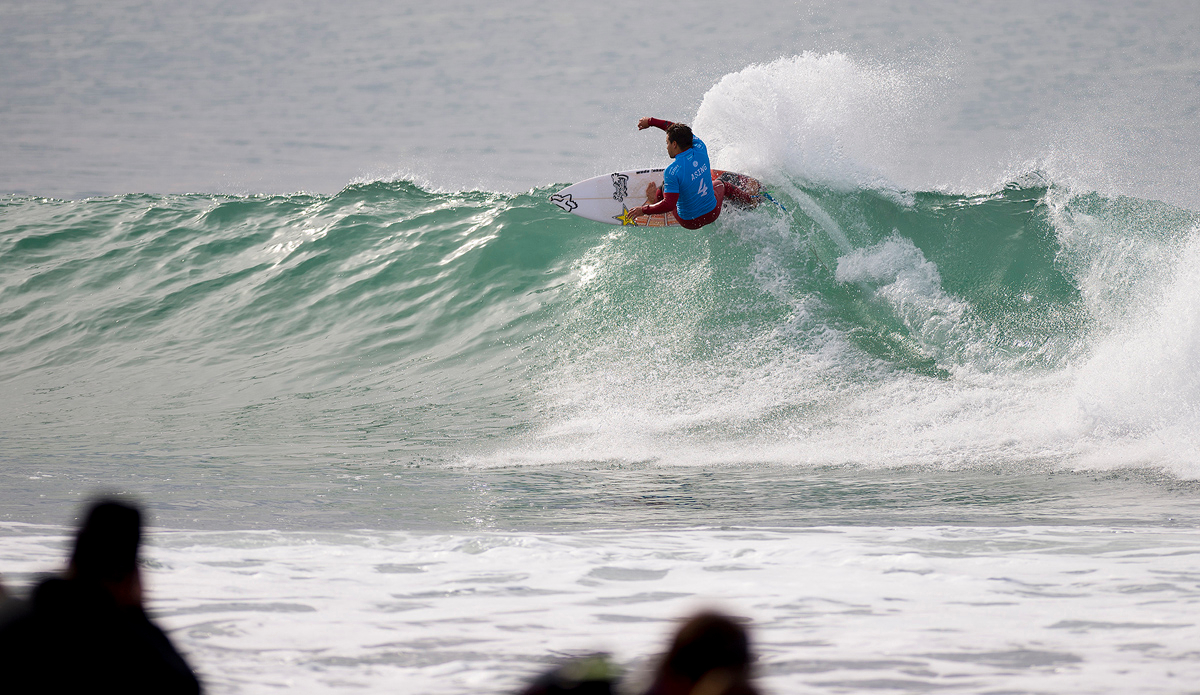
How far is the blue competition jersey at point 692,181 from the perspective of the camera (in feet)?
34.6

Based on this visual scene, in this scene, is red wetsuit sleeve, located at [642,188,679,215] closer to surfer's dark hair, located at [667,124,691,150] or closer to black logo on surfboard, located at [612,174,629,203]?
surfer's dark hair, located at [667,124,691,150]

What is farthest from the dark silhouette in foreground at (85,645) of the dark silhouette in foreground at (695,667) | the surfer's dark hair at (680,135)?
the surfer's dark hair at (680,135)

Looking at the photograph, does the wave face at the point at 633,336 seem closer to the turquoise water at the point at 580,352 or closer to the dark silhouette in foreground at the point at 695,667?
the turquoise water at the point at 580,352

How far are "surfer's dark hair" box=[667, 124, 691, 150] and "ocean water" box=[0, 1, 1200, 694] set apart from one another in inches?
66.6

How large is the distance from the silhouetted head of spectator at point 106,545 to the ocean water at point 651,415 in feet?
5.66

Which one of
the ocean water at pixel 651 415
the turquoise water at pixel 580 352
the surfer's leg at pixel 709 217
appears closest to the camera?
the ocean water at pixel 651 415

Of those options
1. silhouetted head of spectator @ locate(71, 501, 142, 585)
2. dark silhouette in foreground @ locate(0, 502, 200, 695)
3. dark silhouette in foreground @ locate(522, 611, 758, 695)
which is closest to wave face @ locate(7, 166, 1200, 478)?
silhouetted head of spectator @ locate(71, 501, 142, 585)

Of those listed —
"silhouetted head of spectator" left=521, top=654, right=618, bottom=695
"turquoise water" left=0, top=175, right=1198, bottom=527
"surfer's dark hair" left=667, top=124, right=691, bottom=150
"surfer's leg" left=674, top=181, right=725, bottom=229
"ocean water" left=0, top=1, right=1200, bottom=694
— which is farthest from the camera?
"surfer's leg" left=674, top=181, right=725, bottom=229

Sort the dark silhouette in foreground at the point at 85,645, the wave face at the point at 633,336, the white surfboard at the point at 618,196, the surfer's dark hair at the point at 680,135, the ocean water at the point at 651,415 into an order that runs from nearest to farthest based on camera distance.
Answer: the dark silhouette in foreground at the point at 85,645 < the ocean water at the point at 651,415 < the wave face at the point at 633,336 < the surfer's dark hair at the point at 680,135 < the white surfboard at the point at 618,196

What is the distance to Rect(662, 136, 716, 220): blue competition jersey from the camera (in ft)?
34.6

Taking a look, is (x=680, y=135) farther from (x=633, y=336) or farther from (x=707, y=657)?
(x=707, y=657)

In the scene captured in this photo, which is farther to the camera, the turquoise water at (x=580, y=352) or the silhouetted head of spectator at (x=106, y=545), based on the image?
the turquoise water at (x=580, y=352)

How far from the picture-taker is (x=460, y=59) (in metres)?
53.5

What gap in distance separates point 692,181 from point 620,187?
1.45 metres
